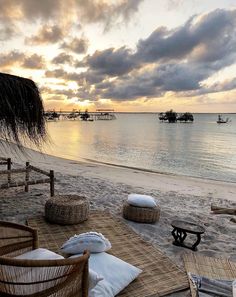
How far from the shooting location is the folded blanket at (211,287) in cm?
244

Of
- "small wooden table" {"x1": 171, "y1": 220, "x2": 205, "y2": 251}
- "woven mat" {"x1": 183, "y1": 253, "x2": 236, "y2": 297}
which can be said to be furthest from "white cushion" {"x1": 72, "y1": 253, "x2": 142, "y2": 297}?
"small wooden table" {"x1": 171, "y1": 220, "x2": 205, "y2": 251}

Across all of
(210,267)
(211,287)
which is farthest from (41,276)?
(210,267)

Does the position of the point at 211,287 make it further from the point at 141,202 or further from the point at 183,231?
the point at 141,202

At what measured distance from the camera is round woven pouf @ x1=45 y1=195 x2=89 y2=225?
412 centimetres

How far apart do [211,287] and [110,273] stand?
0.93m

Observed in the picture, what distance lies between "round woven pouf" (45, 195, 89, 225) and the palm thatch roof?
3.55ft

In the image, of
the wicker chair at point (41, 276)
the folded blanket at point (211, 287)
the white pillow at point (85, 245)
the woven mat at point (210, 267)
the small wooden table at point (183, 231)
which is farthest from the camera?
the small wooden table at point (183, 231)

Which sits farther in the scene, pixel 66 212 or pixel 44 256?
pixel 66 212

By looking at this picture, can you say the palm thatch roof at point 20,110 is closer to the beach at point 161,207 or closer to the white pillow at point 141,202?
the beach at point 161,207

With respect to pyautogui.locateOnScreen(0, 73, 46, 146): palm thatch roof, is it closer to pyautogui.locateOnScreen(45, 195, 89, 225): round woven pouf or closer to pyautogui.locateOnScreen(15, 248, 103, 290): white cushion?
pyautogui.locateOnScreen(45, 195, 89, 225): round woven pouf

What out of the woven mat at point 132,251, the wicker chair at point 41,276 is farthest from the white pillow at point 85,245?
the wicker chair at point 41,276

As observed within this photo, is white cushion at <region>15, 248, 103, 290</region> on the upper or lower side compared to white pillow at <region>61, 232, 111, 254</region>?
upper

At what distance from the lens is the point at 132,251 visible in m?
3.41

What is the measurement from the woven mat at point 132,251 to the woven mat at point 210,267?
16 centimetres
